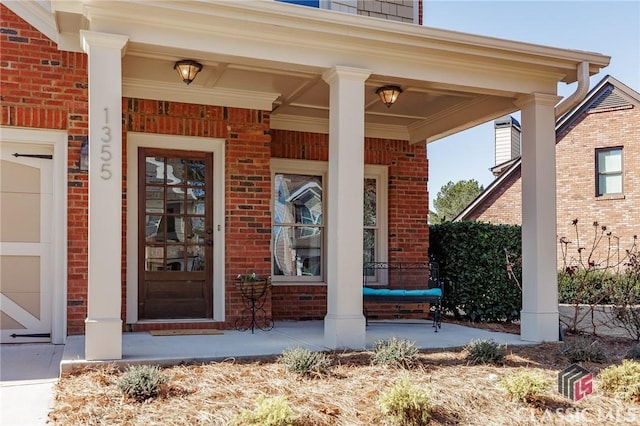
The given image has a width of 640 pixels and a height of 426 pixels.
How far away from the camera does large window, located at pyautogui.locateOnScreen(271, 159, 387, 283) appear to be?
8.53 metres

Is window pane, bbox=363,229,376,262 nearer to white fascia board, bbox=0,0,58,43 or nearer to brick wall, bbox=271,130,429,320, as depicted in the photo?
brick wall, bbox=271,130,429,320

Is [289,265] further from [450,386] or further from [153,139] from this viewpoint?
[450,386]

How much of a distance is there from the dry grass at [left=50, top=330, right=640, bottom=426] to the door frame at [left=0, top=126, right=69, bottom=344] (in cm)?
190

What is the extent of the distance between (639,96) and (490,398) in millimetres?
13600

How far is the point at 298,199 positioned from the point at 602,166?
35.6 feet

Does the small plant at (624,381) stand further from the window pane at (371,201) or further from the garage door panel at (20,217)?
the garage door panel at (20,217)

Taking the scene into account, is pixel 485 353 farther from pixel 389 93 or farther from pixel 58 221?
pixel 58 221

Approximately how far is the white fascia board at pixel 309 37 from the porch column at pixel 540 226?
1.68 feet

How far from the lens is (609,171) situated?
53.6 feet

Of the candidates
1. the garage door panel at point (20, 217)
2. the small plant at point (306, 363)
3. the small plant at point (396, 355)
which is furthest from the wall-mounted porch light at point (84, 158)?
the small plant at point (396, 355)

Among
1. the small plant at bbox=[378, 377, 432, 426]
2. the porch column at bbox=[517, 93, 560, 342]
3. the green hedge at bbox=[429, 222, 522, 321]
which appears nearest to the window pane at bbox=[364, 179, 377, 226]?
the green hedge at bbox=[429, 222, 522, 321]

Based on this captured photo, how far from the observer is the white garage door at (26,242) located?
6.48 meters

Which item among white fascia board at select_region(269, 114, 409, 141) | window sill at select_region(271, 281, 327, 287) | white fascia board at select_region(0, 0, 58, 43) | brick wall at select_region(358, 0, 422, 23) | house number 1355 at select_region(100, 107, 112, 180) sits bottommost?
window sill at select_region(271, 281, 327, 287)

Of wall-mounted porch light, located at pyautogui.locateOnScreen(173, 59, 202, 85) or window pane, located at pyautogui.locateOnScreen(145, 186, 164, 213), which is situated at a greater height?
wall-mounted porch light, located at pyautogui.locateOnScreen(173, 59, 202, 85)
